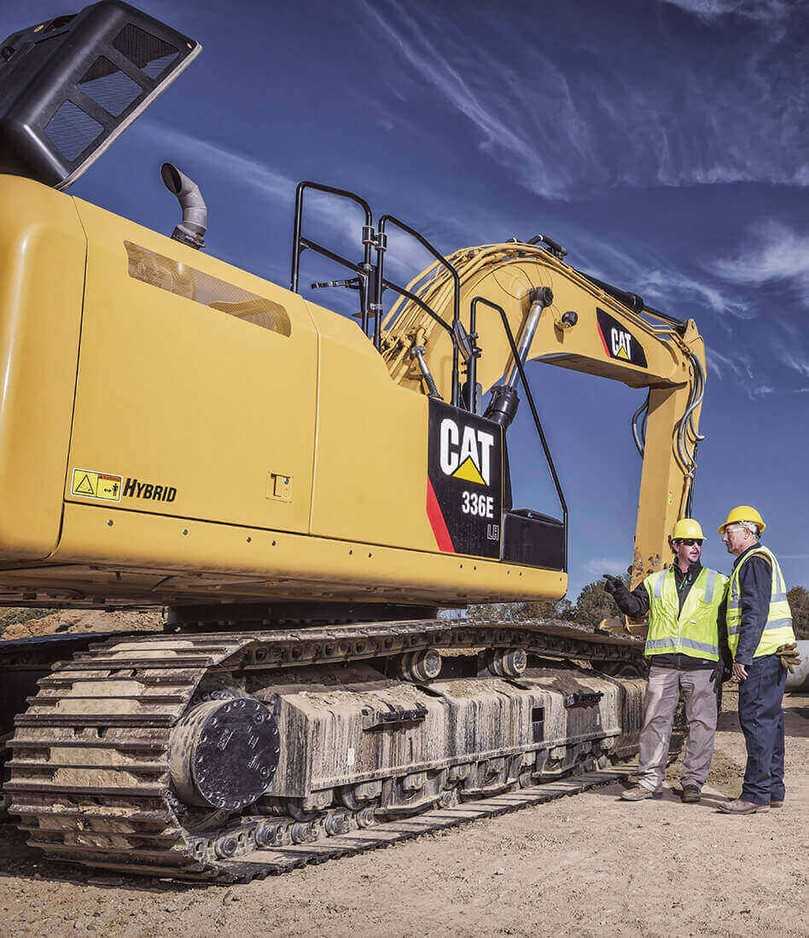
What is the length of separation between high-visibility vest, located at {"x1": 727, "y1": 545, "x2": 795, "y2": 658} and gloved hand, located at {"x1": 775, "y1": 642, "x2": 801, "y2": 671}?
0.04m

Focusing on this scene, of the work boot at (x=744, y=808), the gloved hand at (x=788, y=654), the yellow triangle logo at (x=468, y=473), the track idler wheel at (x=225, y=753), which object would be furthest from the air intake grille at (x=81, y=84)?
the work boot at (x=744, y=808)

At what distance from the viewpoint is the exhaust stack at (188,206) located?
17.7 ft

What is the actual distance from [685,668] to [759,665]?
26.3 inches

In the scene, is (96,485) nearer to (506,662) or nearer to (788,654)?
(506,662)

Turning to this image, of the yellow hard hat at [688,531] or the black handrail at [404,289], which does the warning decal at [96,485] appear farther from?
the yellow hard hat at [688,531]

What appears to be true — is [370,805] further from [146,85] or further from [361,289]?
[146,85]

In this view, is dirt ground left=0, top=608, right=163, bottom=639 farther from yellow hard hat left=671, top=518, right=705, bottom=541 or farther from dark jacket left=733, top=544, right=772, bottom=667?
dark jacket left=733, top=544, right=772, bottom=667

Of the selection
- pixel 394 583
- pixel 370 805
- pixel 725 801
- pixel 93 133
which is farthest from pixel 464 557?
pixel 93 133

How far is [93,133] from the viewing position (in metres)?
4.57

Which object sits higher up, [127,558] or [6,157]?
[6,157]

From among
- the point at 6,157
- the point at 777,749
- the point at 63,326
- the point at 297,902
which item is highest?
the point at 6,157

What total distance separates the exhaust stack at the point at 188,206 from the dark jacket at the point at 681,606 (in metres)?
4.23

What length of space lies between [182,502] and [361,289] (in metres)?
2.37

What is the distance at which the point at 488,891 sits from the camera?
15.0 ft
